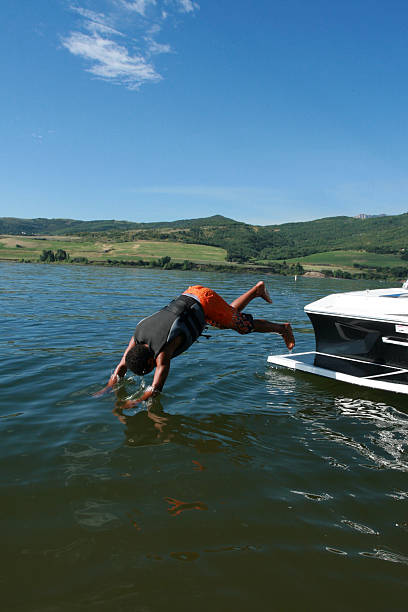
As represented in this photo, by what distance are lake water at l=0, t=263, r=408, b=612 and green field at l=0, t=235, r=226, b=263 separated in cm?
9079

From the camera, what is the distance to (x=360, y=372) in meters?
8.42

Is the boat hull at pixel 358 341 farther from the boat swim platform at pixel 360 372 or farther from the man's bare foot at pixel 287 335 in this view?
the man's bare foot at pixel 287 335

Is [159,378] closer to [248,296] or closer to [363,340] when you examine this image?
[248,296]

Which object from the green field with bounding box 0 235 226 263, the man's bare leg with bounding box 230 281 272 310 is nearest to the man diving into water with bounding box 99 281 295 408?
the man's bare leg with bounding box 230 281 272 310

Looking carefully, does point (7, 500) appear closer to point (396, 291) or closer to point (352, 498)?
point (352, 498)

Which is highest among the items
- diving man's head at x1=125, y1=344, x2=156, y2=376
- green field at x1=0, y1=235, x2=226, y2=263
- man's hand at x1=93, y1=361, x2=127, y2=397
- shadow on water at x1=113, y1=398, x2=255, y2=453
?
green field at x1=0, y1=235, x2=226, y2=263

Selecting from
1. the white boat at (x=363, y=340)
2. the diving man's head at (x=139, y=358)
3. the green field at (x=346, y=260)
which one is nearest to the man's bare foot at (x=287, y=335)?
the white boat at (x=363, y=340)

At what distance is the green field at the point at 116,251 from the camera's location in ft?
330

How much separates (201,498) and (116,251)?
116 m

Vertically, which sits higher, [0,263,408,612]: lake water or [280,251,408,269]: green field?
[280,251,408,269]: green field

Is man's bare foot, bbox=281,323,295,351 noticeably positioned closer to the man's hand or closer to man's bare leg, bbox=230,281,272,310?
man's bare leg, bbox=230,281,272,310

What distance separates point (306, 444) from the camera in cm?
530

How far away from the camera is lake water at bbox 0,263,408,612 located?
286 cm

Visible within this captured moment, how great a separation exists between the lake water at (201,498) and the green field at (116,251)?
298 ft
